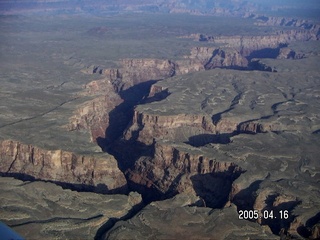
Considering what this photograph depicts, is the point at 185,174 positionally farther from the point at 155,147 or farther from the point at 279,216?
the point at 279,216

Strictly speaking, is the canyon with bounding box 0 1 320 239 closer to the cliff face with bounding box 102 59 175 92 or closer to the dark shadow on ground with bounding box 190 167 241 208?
the dark shadow on ground with bounding box 190 167 241 208

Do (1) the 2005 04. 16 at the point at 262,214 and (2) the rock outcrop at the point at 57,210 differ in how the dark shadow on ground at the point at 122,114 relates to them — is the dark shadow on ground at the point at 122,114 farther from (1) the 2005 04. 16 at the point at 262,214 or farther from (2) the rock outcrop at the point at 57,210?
(1) the 2005 04. 16 at the point at 262,214

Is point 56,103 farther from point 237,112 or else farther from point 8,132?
point 237,112

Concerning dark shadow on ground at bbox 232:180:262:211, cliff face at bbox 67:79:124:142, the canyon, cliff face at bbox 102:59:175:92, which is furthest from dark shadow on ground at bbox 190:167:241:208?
cliff face at bbox 102:59:175:92

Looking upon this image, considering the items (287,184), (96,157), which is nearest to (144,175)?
(96,157)

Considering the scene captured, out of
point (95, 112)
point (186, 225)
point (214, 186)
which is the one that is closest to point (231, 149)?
point (214, 186)

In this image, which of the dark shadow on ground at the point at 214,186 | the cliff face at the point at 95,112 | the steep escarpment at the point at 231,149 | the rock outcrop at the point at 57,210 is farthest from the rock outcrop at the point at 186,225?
the cliff face at the point at 95,112
